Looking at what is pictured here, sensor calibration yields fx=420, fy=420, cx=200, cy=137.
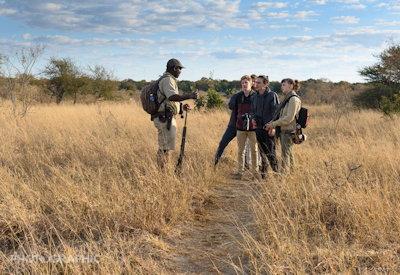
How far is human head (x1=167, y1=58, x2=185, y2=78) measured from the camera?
5.77m

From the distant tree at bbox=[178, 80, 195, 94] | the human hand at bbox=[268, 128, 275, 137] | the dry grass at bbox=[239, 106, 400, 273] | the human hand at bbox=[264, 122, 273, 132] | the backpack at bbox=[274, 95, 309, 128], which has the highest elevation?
the distant tree at bbox=[178, 80, 195, 94]

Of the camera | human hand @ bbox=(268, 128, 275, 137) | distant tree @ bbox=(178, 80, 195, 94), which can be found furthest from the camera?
distant tree @ bbox=(178, 80, 195, 94)

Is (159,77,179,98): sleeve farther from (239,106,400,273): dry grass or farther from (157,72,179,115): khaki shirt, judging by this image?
(239,106,400,273): dry grass

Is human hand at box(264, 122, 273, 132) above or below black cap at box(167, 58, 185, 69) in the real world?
below

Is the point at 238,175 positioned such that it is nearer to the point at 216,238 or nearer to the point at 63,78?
the point at 216,238

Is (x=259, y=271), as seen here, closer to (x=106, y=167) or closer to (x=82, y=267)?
(x=82, y=267)

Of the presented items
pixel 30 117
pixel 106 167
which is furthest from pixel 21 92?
pixel 106 167

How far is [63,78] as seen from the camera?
87.7 ft

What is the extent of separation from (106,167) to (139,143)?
2320 millimetres

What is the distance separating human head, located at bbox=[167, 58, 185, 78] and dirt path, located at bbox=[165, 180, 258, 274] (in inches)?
70.3

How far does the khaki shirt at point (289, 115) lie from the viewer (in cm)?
592

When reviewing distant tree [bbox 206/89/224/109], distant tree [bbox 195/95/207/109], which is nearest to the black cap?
distant tree [bbox 195/95/207/109]

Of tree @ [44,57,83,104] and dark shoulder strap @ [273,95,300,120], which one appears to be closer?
dark shoulder strap @ [273,95,300,120]

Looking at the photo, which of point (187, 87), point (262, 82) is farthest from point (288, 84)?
point (187, 87)
